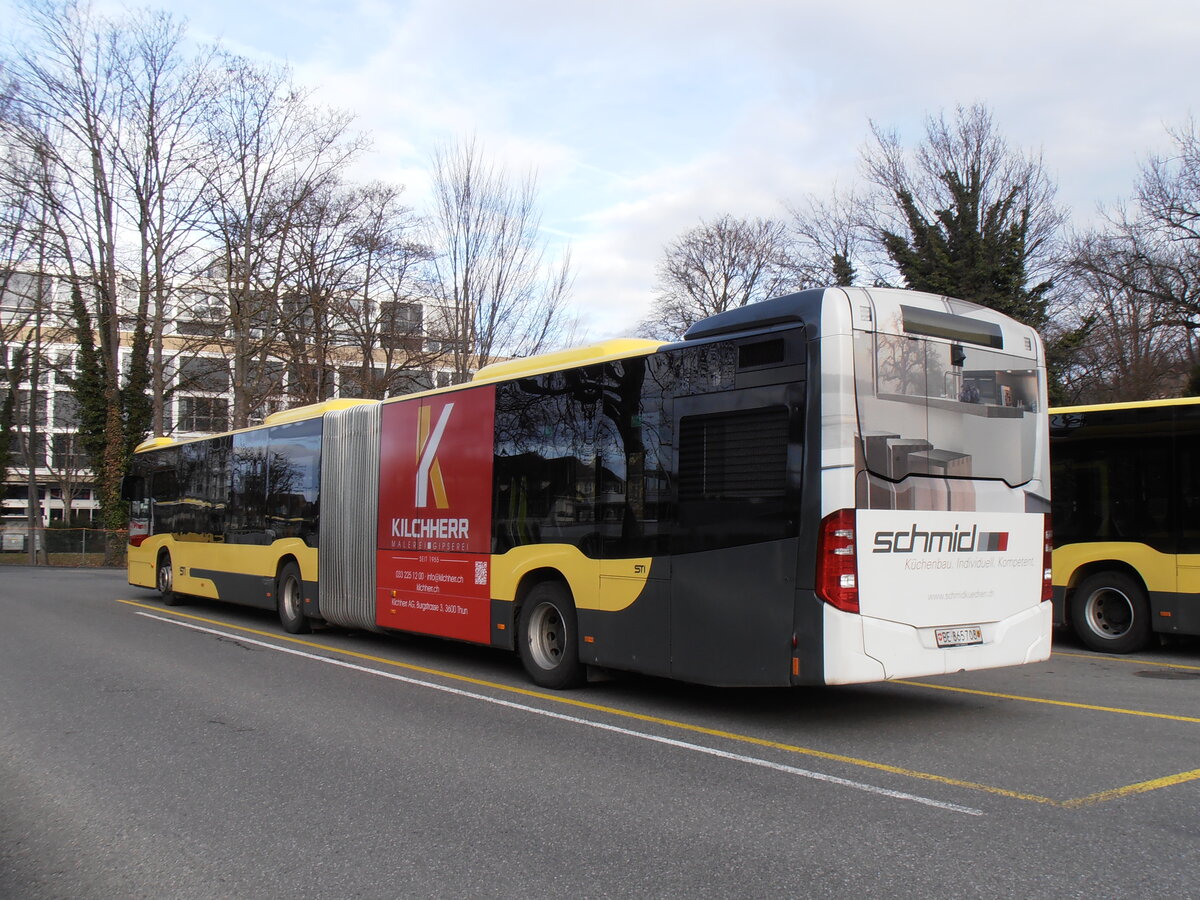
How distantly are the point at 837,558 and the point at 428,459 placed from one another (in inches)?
226

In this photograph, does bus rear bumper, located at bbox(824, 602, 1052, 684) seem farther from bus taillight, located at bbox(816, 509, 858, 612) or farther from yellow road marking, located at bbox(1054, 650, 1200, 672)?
yellow road marking, located at bbox(1054, 650, 1200, 672)

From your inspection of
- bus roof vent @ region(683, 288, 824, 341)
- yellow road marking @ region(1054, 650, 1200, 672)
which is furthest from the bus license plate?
yellow road marking @ region(1054, 650, 1200, 672)

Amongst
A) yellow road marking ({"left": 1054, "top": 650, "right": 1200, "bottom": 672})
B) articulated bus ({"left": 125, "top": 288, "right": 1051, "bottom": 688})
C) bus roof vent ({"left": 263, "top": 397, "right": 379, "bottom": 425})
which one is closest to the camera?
articulated bus ({"left": 125, "top": 288, "right": 1051, "bottom": 688})

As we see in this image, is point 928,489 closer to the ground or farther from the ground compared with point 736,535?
farther from the ground

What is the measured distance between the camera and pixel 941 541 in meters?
6.96

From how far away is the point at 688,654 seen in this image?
294 inches

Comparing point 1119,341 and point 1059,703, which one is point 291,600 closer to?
point 1059,703

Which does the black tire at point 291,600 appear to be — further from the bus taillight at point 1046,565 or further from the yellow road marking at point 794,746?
the bus taillight at point 1046,565

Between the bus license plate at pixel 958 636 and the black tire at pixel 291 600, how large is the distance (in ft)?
30.4

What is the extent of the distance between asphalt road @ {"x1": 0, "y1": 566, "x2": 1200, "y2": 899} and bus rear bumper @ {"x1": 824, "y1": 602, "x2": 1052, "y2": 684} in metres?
0.49

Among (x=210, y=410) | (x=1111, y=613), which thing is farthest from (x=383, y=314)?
(x=1111, y=613)

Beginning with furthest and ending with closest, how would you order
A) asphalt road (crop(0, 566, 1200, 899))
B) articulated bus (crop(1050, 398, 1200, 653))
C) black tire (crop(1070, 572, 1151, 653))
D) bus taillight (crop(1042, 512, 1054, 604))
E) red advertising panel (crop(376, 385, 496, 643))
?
1. black tire (crop(1070, 572, 1151, 653))
2. articulated bus (crop(1050, 398, 1200, 653))
3. red advertising panel (crop(376, 385, 496, 643))
4. bus taillight (crop(1042, 512, 1054, 604))
5. asphalt road (crop(0, 566, 1200, 899))

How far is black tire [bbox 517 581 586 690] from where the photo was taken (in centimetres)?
873

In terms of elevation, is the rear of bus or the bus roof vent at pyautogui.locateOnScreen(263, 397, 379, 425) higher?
the bus roof vent at pyautogui.locateOnScreen(263, 397, 379, 425)
